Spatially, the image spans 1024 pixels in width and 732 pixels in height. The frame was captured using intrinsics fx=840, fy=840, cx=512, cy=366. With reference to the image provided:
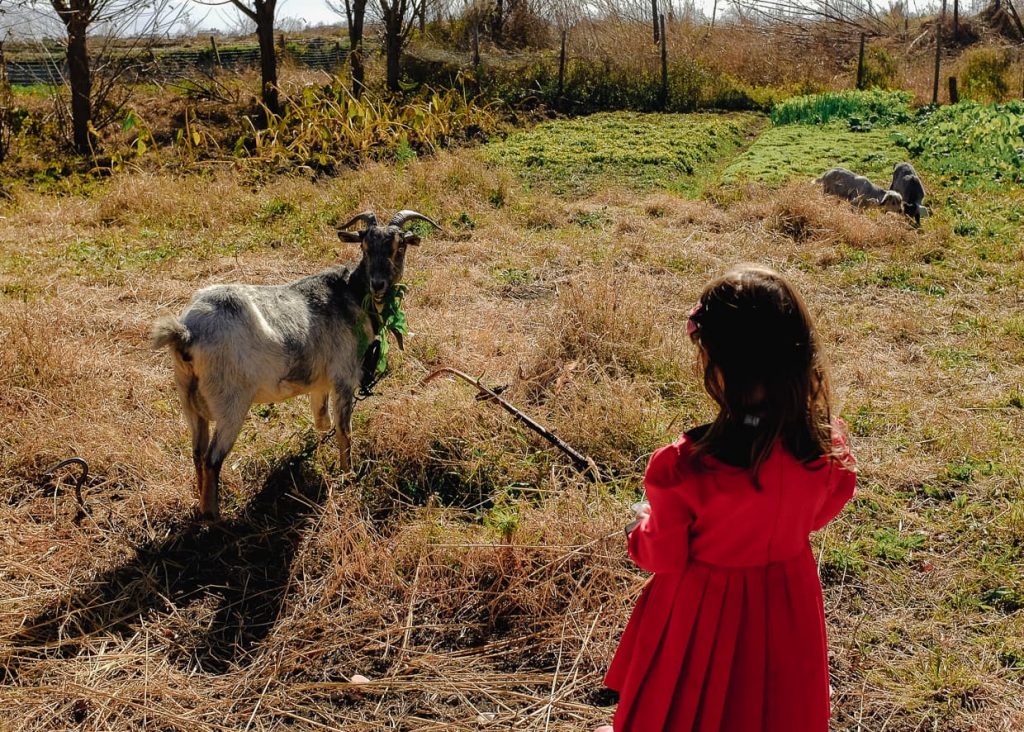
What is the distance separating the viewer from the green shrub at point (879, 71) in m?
24.9

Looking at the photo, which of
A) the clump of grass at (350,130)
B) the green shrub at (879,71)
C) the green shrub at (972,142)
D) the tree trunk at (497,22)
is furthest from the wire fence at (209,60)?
the green shrub at (879,71)

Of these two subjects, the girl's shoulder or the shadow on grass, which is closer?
the girl's shoulder

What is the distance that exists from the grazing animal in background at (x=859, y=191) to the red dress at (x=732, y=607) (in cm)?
961

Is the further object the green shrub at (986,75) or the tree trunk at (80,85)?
the green shrub at (986,75)

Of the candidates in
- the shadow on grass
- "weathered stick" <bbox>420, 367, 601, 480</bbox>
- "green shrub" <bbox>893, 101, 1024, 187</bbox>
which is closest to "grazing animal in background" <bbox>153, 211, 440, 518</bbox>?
the shadow on grass

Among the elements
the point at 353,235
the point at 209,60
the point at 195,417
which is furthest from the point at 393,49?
the point at 195,417

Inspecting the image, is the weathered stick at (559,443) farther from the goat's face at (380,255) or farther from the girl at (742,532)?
the girl at (742,532)

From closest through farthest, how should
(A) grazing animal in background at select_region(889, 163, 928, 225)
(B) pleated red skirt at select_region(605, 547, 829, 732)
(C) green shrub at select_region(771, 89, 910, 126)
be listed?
1. (B) pleated red skirt at select_region(605, 547, 829, 732)
2. (A) grazing animal in background at select_region(889, 163, 928, 225)
3. (C) green shrub at select_region(771, 89, 910, 126)

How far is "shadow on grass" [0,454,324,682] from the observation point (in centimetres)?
377

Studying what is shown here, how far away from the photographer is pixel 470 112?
17906 millimetres

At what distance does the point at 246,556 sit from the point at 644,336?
3392mm

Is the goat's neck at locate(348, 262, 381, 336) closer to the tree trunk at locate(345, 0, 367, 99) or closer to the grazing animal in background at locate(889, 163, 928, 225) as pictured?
the grazing animal in background at locate(889, 163, 928, 225)

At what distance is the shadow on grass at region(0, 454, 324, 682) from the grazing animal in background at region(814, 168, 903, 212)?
900 centimetres

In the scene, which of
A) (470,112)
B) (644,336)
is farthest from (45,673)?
(470,112)
